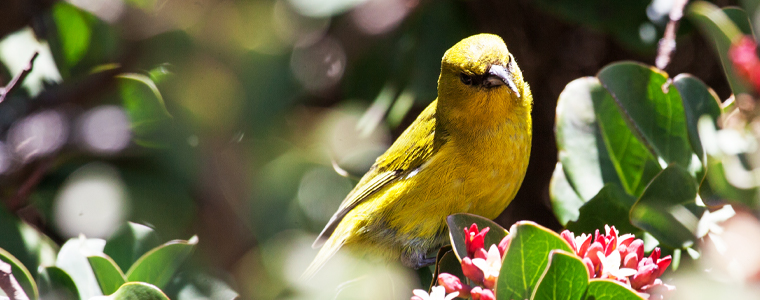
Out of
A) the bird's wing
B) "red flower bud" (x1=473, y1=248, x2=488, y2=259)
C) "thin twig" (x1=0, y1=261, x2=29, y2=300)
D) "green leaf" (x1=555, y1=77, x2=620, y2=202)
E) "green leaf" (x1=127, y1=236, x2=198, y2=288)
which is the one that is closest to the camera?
"red flower bud" (x1=473, y1=248, x2=488, y2=259)

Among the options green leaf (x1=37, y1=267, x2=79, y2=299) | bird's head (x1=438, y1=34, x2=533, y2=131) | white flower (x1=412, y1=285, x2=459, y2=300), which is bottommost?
green leaf (x1=37, y1=267, x2=79, y2=299)

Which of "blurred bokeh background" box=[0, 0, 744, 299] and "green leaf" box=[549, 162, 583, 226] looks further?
"blurred bokeh background" box=[0, 0, 744, 299]

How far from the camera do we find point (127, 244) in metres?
2.24

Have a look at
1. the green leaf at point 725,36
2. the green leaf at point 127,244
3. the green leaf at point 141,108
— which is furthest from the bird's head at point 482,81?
the green leaf at point 127,244

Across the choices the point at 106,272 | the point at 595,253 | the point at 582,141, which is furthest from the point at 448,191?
the point at 106,272

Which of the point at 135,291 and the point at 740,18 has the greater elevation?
the point at 740,18

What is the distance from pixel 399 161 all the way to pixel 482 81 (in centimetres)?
62

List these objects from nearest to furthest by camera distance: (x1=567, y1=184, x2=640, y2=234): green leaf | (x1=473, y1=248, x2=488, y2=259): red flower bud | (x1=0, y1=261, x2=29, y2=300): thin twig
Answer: (x1=473, y1=248, x2=488, y2=259): red flower bud < (x1=0, y1=261, x2=29, y2=300): thin twig < (x1=567, y1=184, x2=640, y2=234): green leaf

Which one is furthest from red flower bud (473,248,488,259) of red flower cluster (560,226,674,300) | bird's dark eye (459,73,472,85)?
bird's dark eye (459,73,472,85)

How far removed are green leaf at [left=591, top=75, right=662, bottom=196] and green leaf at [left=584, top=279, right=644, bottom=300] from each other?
942mm

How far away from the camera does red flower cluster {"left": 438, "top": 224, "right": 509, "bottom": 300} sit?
1.49 m

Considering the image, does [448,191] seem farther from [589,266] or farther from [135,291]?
[135,291]

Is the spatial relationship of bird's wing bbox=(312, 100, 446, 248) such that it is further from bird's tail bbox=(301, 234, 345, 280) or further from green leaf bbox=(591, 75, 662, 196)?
green leaf bbox=(591, 75, 662, 196)

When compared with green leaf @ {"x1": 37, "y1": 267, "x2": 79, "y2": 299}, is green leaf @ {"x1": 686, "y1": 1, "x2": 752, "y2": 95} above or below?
above
